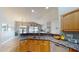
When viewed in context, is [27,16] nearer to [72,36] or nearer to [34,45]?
[34,45]

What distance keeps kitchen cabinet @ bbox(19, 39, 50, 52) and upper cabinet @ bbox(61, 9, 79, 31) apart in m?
0.40

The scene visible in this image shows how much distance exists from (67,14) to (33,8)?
1.94 feet

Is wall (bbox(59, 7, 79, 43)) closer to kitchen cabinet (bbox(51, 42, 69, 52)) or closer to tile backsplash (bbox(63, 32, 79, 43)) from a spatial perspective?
tile backsplash (bbox(63, 32, 79, 43))

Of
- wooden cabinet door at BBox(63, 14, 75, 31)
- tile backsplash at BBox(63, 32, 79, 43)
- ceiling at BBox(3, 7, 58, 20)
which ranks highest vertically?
ceiling at BBox(3, 7, 58, 20)

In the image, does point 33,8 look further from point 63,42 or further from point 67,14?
point 63,42

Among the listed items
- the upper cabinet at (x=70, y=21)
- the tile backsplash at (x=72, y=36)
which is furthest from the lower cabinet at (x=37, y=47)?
the upper cabinet at (x=70, y=21)

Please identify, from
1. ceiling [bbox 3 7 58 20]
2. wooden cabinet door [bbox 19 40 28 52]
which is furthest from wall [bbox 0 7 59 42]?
wooden cabinet door [bbox 19 40 28 52]

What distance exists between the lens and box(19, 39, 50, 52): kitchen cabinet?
6.34ft

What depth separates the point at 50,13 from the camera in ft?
6.40

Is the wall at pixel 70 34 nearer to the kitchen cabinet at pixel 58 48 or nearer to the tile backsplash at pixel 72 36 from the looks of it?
the tile backsplash at pixel 72 36

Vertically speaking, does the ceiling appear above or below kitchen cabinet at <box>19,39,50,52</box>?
above
